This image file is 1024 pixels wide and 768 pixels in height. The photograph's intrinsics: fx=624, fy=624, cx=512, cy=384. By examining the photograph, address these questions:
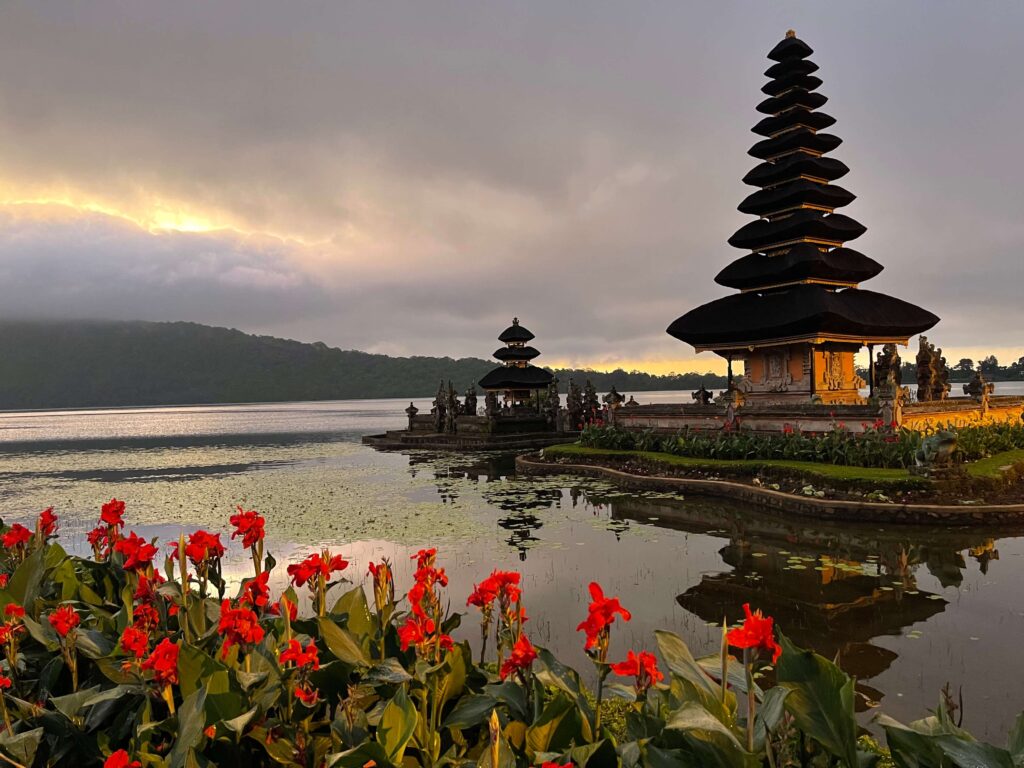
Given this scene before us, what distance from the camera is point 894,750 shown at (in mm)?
2209

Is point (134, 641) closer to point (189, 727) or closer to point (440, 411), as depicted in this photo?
point (189, 727)

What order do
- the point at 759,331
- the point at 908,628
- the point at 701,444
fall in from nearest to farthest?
the point at 908,628 < the point at 701,444 < the point at 759,331

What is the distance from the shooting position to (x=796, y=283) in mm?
25141

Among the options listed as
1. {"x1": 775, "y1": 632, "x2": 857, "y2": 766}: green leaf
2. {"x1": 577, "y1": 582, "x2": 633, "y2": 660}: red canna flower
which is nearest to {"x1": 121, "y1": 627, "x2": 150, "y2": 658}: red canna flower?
{"x1": 577, "y1": 582, "x2": 633, "y2": 660}: red canna flower

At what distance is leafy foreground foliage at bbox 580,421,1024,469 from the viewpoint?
1547 centimetres

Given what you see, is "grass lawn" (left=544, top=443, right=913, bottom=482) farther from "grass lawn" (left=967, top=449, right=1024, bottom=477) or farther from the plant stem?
the plant stem

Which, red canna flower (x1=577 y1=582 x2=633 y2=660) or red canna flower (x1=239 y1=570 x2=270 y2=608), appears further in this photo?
red canna flower (x1=239 y1=570 x2=270 y2=608)

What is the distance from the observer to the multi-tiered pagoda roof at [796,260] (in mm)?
23625

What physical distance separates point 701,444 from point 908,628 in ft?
41.8

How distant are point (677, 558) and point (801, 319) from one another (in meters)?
15.4

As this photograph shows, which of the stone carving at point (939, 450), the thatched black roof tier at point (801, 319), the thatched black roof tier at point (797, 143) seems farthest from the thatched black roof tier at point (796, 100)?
the stone carving at point (939, 450)

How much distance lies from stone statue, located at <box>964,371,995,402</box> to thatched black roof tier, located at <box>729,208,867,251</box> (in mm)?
7809

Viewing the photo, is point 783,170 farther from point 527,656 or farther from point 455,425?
point 527,656

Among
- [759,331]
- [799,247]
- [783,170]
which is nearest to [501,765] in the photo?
[759,331]
